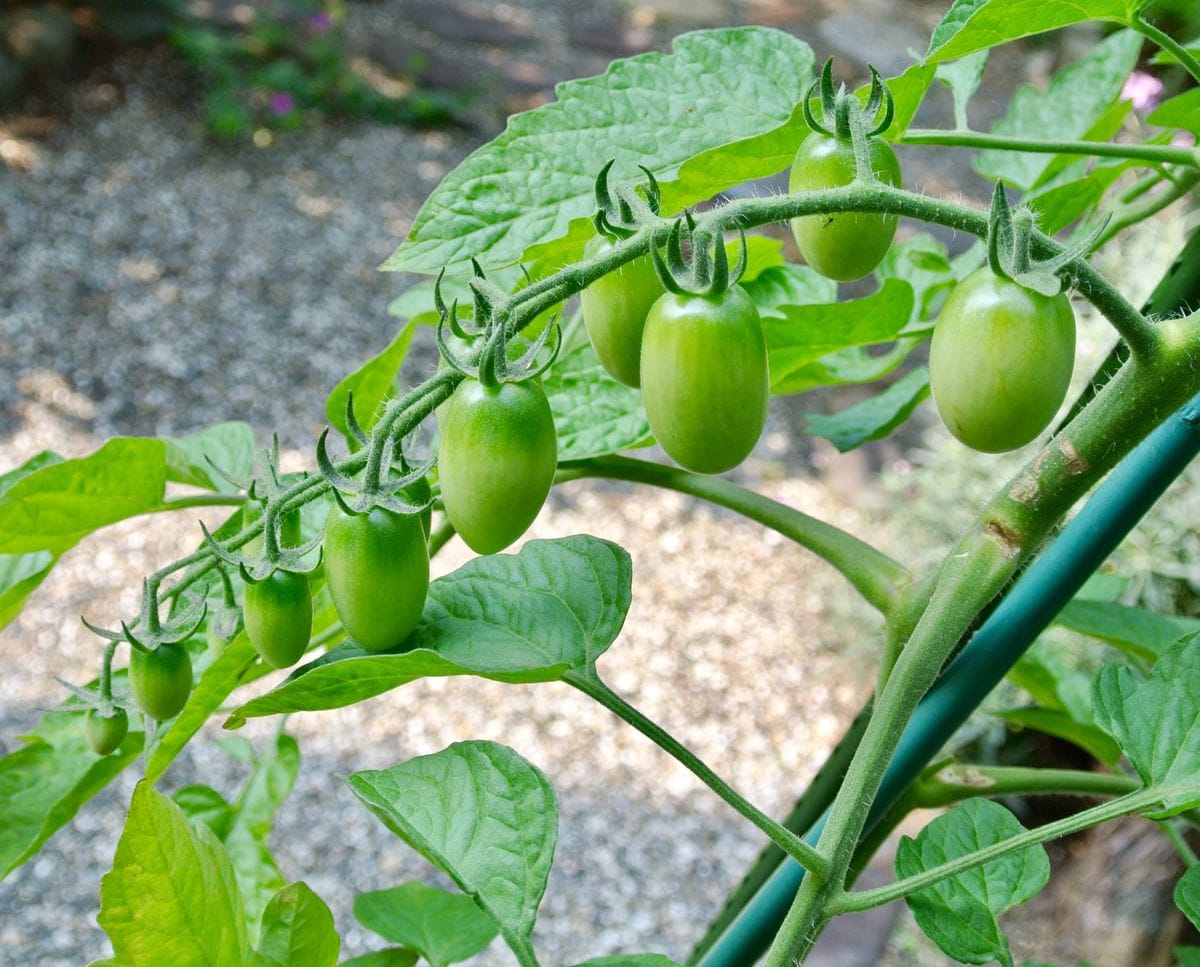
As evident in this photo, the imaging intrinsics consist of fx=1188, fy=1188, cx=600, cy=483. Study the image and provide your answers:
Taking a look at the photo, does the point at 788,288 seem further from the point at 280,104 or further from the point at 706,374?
the point at 280,104

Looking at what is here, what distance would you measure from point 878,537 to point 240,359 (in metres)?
1.86

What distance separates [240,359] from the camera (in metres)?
3.42

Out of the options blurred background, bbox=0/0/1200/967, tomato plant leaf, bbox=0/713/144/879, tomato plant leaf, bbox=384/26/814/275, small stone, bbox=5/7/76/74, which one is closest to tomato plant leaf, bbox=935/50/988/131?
tomato plant leaf, bbox=384/26/814/275

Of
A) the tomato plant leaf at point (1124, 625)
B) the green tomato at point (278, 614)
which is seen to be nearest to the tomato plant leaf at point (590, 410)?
the green tomato at point (278, 614)

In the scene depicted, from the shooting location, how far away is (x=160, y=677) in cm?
43

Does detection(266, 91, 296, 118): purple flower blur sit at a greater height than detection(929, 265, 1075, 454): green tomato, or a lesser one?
greater

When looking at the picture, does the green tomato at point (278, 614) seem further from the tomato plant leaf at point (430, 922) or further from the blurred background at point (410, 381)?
the blurred background at point (410, 381)

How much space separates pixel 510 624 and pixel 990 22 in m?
0.25

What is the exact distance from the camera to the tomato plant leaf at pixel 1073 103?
680mm

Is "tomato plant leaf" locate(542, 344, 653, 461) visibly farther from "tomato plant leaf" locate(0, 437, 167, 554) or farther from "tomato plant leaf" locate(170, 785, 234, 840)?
"tomato plant leaf" locate(170, 785, 234, 840)

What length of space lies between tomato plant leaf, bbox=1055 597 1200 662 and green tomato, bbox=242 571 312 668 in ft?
1.15

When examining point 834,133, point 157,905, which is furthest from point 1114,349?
point 157,905

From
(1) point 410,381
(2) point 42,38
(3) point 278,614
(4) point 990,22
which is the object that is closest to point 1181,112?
(4) point 990,22

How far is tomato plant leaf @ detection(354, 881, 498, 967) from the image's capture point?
0.49 meters
